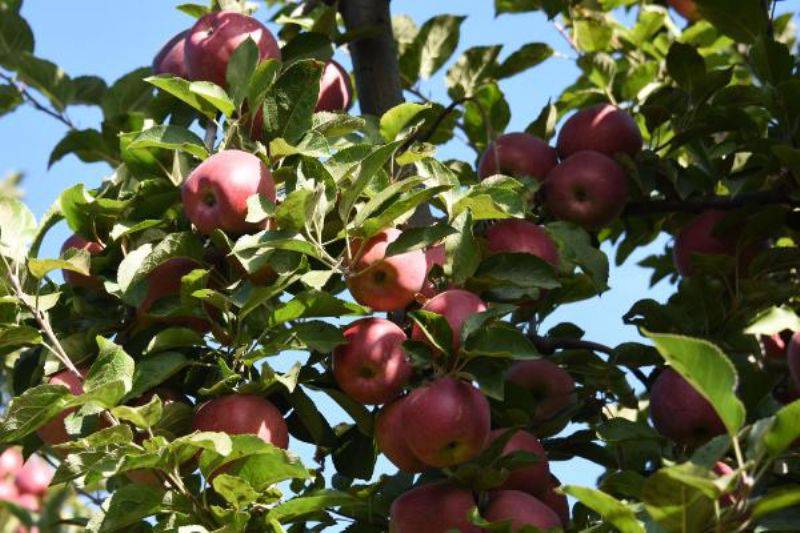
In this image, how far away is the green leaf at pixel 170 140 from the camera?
1832mm

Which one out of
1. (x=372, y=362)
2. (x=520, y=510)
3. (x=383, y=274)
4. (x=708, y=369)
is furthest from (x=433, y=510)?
(x=708, y=369)

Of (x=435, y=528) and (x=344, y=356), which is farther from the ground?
(x=344, y=356)

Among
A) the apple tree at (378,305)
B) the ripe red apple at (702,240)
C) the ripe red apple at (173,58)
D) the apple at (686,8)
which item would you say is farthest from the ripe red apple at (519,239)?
the apple at (686,8)

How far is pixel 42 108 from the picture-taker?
8.42 feet

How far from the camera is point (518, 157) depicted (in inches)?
90.6

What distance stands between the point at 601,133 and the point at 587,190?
17cm

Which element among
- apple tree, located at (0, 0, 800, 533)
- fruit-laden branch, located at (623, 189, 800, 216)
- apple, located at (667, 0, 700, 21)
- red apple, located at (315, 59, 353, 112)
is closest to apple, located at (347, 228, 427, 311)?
apple tree, located at (0, 0, 800, 533)

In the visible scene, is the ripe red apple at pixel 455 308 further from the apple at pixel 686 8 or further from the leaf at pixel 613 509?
the apple at pixel 686 8

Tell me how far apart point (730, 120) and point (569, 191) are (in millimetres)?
→ 354

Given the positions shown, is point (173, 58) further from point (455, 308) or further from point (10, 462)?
point (10, 462)

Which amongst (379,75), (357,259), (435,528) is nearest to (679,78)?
(379,75)

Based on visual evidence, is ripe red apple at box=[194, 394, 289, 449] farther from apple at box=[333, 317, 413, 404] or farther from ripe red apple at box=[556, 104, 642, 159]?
ripe red apple at box=[556, 104, 642, 159]

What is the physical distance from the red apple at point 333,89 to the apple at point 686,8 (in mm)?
1271

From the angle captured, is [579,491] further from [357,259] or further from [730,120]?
[730,120]
